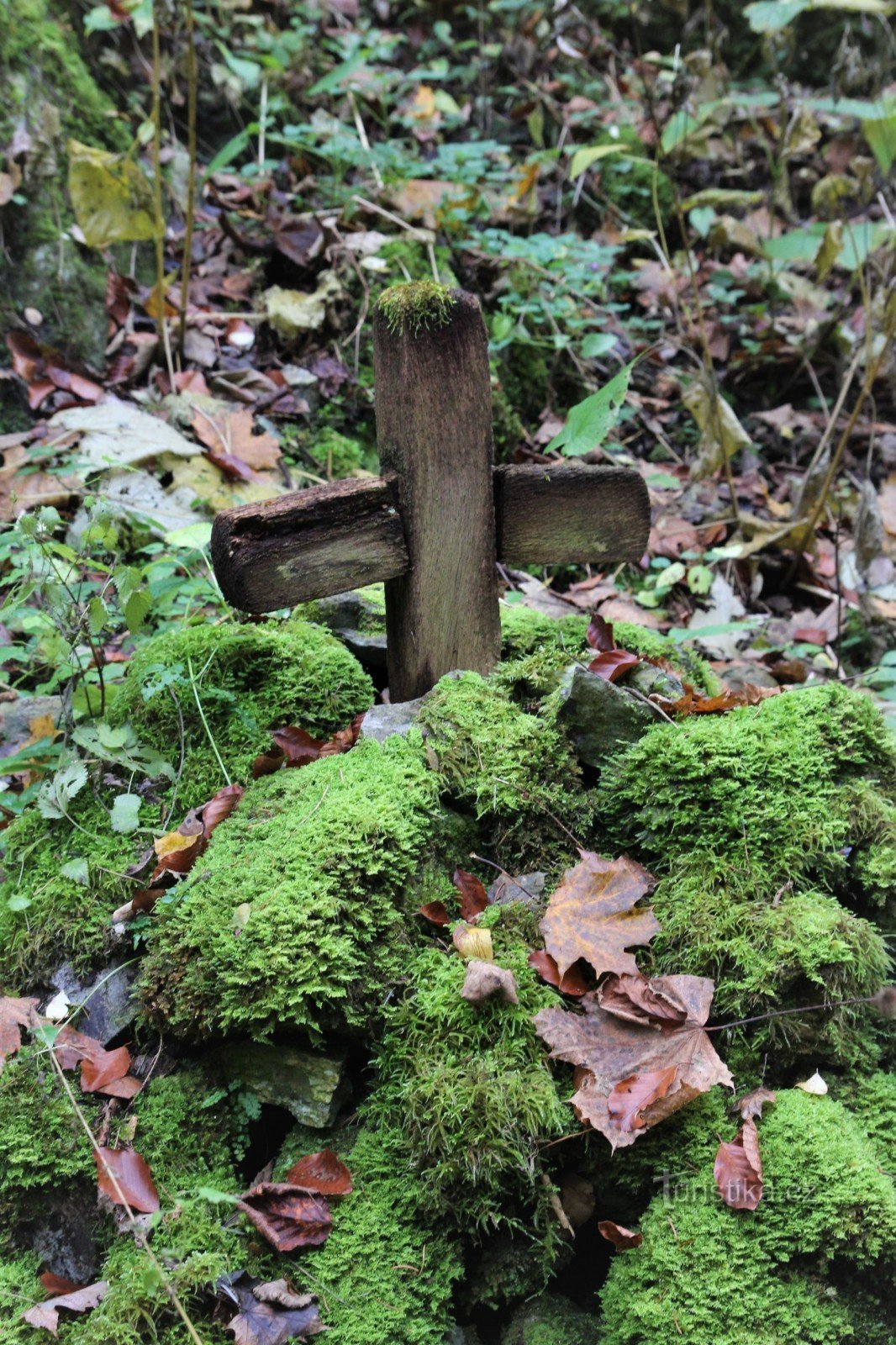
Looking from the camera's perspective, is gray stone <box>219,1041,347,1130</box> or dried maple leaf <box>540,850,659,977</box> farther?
dried maple leaf <box>540,850,659,977</box>

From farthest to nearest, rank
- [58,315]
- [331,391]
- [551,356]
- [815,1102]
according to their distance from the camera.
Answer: [551,356] → [331,391] → [58,315] → [815,1102]

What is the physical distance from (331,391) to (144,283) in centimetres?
117

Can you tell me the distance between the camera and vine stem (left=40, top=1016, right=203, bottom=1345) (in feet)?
5.18

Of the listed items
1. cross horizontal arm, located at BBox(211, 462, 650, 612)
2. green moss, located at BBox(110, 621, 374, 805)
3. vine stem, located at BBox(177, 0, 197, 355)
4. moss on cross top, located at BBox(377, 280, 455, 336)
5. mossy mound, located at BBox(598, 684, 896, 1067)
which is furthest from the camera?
vine stem, located at BBox(177, 0, 197, 355)

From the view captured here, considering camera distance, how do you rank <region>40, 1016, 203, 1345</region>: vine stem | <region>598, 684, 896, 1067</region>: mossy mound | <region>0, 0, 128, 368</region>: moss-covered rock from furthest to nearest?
<region>0, 0, 128, 368</region>: moss-covered rock, <region>598, 684, 896, 1067</region>: mossy mound, <region>40, 1016, 203, 1345</region>: vine stem

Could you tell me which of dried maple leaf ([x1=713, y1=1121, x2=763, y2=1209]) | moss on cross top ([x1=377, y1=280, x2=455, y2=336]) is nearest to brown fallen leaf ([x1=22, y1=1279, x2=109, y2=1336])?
dried maple leaf ([x1=713, y1=1121, x2=763, y2=1209])

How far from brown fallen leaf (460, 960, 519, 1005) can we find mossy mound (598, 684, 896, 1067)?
0.38 meters

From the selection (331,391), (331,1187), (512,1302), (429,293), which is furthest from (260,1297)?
(331,391)

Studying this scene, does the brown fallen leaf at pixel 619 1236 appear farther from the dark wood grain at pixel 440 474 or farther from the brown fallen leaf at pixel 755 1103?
the dark wood grain at pixel 440 474

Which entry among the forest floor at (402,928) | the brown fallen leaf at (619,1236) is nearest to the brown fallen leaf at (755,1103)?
the forest floor at (402,928)

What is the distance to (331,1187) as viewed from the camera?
183 cm

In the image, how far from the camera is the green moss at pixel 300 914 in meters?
1.85

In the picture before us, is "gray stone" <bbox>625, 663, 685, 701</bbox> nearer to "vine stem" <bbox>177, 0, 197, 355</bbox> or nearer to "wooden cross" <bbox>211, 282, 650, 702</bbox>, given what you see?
"wooden cross" <bbox>211, 282, 650, 702</bbox>

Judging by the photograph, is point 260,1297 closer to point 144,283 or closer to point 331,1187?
point 331,1187
